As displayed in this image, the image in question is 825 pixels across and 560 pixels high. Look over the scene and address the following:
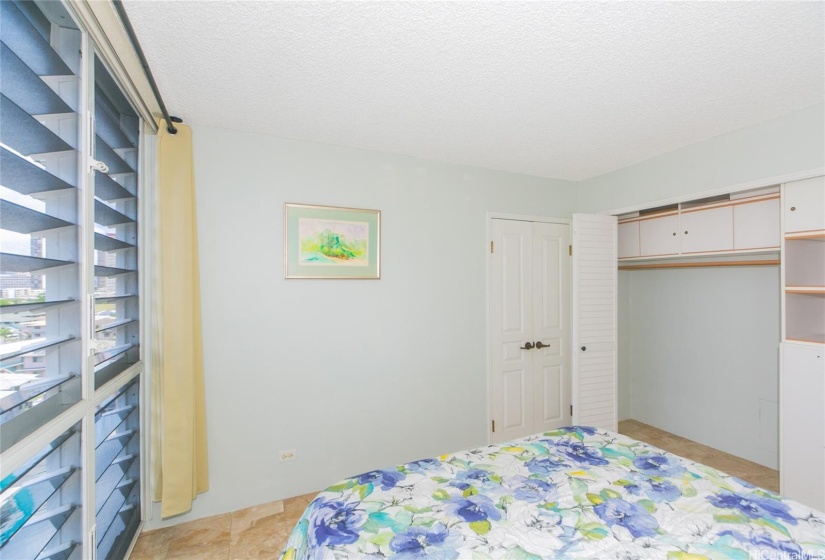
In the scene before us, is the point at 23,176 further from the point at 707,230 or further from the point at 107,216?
the point at 707,230

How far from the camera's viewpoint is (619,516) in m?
1.40

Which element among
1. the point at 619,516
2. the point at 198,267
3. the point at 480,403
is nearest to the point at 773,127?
the point at 619,516

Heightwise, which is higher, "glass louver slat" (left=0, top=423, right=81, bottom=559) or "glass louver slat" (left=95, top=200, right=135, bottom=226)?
"glass louver slat" (left=95, top=200, right=135, bottom=226)

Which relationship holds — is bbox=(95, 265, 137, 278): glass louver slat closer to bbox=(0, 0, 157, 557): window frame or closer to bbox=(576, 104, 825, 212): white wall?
bbox=(0, 0, 157, 557): window frame

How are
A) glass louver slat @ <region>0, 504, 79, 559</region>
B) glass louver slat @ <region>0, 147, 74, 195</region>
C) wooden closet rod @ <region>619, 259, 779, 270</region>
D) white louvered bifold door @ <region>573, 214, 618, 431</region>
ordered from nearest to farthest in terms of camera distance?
1. glass louver slat @ <region>0, 147, 74, 195</region>
2. glass louver slat @ <region>0, 504, 79, 559</region>
3. wooden closet rod @ <region>619, 259, 779, 270</region>
4. white louvered bifold door @ <region>573, 214, 618, 431</region>

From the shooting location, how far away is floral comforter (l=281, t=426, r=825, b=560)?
1231 millimetres

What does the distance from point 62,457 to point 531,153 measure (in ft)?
10.6

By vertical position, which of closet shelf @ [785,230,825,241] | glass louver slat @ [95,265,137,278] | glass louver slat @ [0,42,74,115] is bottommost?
glass louver slat @ [95,265,137,278]

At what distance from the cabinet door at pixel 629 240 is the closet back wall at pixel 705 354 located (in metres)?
0.53

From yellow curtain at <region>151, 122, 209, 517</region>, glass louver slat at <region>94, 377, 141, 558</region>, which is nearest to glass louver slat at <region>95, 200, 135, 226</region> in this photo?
yellow curtain at <region>151, 122, 209, 517</region>

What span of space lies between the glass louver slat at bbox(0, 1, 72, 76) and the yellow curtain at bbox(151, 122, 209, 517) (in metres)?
1.01

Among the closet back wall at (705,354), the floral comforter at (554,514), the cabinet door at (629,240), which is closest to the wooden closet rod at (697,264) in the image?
the closet back wall at (705,354)

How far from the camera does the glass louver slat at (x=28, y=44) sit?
3.35ft

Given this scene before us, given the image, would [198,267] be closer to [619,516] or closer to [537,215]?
[619,516]
